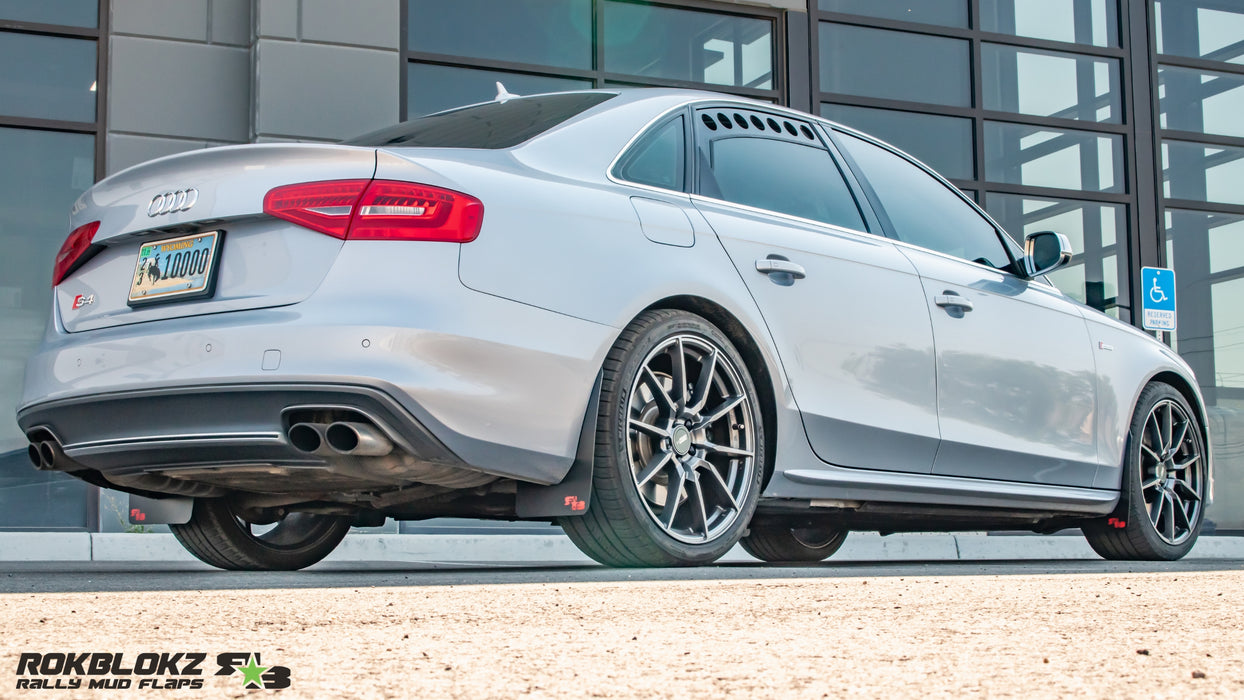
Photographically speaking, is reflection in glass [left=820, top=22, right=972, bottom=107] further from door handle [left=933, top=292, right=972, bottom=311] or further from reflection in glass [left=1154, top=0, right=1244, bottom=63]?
door handle [left=933, top=292, right=972, bottom=311]

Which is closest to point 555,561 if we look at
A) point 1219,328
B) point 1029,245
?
point 1029,245

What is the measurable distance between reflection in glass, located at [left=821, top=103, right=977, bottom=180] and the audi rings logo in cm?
896

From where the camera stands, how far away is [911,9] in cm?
1238

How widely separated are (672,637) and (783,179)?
9.12ft

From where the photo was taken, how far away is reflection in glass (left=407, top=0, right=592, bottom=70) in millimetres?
10523

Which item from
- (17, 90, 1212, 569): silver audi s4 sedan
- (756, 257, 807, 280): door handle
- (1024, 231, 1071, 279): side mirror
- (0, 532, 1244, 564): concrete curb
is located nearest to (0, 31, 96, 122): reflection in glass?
(0, 532, 1244, 564): concrete curb

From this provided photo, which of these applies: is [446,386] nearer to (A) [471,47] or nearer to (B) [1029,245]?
(B) [1029,245]

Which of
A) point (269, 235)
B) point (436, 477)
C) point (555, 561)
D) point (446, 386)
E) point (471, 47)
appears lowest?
point (555, 561)

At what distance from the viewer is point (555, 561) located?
820 centimetres

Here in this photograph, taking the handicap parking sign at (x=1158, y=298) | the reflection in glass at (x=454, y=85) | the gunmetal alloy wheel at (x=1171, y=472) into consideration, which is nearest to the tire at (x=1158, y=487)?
the gunmetal alloy wheel at (x=1171, y=472)

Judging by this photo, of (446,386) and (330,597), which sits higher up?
(446,386)

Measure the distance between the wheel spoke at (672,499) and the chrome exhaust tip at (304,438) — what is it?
1031 millimetres

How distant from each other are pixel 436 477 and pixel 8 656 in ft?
5.38

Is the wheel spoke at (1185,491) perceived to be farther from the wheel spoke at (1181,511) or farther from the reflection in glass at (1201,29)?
the reflection in glass at (1201,29)
